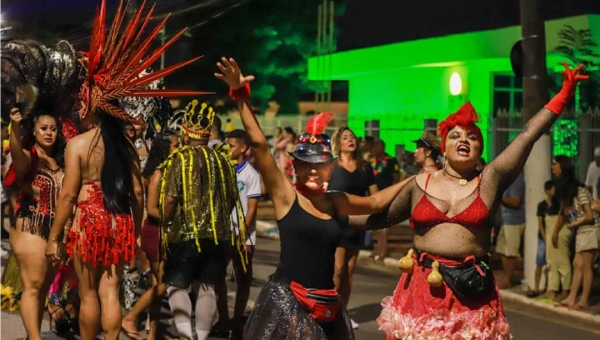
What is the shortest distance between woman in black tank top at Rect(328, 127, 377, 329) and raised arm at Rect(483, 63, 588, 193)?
12.2 ft

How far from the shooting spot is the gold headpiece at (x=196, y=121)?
A: 9617 mm

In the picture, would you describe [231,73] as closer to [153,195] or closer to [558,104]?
[558,104]

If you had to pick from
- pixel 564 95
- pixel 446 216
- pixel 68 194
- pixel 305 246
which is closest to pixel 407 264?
pixel 446 216

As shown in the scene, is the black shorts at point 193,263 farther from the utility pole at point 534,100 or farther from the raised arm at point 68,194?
the utility pole at point 534,100

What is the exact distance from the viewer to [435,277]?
6.86 m

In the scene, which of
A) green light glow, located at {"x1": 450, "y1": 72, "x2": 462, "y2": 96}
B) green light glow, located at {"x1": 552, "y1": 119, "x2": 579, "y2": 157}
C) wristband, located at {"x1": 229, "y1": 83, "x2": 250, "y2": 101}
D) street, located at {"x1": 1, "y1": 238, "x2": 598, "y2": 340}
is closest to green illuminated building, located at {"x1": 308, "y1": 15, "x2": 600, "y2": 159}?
Result: green light glow, located at {"x1": 450, "y1": 72, "x2": 462, "y2": 96}

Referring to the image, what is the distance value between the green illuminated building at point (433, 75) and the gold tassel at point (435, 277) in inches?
485

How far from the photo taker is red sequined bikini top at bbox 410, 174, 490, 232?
273 inches

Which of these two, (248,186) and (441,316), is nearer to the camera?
(441,316)

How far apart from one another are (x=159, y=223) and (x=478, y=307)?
11.4 ft

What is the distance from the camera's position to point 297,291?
6.64 metres

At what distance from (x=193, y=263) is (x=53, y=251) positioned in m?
1.41

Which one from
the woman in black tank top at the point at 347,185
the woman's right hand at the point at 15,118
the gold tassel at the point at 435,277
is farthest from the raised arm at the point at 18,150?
the gold tassel at the point at 435,277

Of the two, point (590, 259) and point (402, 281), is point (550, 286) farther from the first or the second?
point (402, 281)
